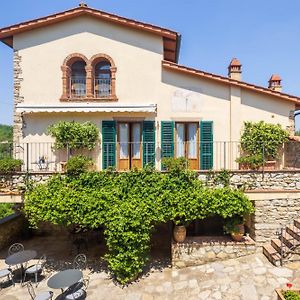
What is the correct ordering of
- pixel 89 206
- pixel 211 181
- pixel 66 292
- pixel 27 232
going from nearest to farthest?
pixel 66 292 → pixel 89 206 → pixel 211 181 → pixel 27 232

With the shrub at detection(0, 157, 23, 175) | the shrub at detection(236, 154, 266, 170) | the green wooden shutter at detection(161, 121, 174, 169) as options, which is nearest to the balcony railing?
the green wooden shutter at detection(161, 121, 174, 169)

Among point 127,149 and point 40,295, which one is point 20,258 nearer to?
point 40,295

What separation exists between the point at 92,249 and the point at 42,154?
729 centimetres

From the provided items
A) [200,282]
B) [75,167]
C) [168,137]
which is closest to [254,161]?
[168,137]

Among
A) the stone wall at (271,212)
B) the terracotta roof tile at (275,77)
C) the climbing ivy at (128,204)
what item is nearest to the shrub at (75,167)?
the climbing ivy at (128,204)

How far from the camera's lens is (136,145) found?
17.7 meters

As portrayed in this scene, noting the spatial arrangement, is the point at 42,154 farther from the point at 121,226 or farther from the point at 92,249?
the point at 121,226

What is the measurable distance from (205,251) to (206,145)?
6960mm

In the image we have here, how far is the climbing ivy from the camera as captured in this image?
Answer: 12469mm

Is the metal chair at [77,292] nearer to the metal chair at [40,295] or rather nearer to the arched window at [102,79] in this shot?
the metal chair at [40,295]

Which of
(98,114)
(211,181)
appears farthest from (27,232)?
(211,181)

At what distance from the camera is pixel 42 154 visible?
17.4 meters

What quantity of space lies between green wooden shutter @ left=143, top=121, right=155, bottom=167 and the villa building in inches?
2.7

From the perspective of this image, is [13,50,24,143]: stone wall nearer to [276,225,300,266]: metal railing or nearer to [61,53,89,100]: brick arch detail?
[61,53,89,100]: brick arch detail
